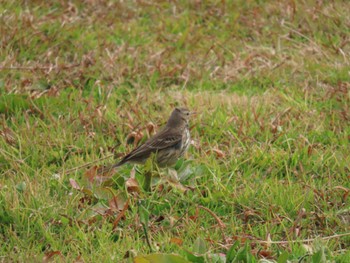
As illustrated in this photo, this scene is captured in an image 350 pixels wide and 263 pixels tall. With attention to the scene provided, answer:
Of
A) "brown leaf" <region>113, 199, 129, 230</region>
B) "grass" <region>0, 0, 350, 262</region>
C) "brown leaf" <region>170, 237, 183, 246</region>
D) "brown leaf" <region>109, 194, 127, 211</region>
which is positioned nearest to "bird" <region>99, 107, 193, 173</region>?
"grass" <region>0, 0, 350, 262</region>

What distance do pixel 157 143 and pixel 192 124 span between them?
77 cm

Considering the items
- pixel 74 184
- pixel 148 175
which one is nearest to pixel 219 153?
pixel 148 175

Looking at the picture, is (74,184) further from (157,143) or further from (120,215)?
(157,143)

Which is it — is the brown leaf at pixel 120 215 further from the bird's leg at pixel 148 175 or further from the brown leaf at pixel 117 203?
the bird's leg at pixel 148 175

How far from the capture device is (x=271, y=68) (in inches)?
322

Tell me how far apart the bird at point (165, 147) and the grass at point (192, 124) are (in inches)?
6.0

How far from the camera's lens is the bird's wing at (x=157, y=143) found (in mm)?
6090

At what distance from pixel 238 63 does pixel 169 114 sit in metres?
1.50

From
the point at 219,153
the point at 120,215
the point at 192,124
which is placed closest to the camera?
the point at 120,215

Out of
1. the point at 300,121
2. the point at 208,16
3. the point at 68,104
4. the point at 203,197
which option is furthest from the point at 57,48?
the point at 203,197

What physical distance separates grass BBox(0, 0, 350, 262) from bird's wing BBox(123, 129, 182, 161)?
0.67 ft

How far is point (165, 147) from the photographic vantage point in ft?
20.2

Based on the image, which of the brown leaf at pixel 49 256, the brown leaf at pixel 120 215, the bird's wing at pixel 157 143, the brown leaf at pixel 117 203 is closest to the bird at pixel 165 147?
the bird's wing at pixel 157 143

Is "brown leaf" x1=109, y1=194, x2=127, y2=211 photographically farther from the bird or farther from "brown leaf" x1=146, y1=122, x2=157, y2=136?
"brown leaf" x1=146, y1=122, x2=157, y2=136
